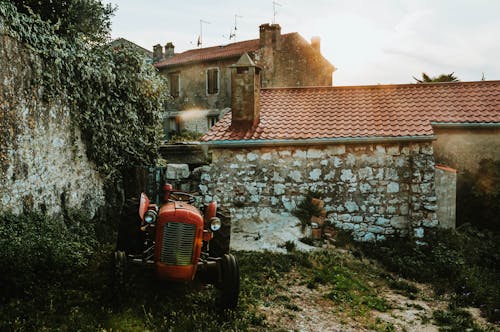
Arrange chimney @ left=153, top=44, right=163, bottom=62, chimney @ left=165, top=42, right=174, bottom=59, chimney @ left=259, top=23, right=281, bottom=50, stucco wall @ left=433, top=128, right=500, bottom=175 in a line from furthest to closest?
1. chimney @ left=153, top=44, right=163, bottom=62
2. chimney @ left=165, top=42, right=174, bottom=59
3. chimney @ left=259, top=23, right=281, bottom=50
4. stucco wall @ left=433, top=128, right=500, bottom=175

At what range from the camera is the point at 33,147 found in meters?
6.21

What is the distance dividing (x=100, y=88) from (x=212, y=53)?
57.8 feet

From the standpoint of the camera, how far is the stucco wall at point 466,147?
1030 centimetres

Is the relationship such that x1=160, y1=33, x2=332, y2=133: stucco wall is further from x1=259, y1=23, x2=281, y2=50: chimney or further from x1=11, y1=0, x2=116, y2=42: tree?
x1=11, y1=0, x2=116, y2=42: tree

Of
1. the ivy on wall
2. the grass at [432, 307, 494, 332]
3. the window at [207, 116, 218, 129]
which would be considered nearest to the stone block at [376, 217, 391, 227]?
the grass at [432, 307, 494, 332]

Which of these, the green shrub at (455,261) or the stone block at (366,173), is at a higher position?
the stone block at (366,173)

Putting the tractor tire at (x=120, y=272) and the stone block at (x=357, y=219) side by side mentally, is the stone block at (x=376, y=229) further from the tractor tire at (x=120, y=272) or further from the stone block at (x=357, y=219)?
the tractor tire at (x=120, y=272)

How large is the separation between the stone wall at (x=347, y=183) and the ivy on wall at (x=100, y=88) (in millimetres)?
2131

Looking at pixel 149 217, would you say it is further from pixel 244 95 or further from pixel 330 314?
pixel 244 95

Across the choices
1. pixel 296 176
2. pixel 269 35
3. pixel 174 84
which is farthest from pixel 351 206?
pixel 174 84

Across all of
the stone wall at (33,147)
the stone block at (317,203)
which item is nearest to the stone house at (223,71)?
the stone block at (317,203)

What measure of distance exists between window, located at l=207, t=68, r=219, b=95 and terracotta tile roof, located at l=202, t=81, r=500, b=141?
11.8m

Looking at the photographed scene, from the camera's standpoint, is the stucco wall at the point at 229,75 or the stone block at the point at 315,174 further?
the stucco wall at the point at 229,75

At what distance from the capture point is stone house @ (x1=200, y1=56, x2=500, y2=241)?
9.53m
